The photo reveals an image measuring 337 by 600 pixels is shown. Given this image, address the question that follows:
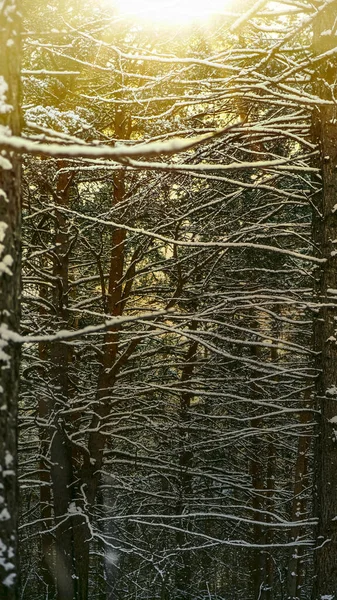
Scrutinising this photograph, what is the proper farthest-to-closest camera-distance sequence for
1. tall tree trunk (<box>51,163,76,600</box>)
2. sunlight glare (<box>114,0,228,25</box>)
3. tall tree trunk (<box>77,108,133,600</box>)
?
tall tree trunk (<box>77,108,133,600</box>)
tall tree trunk (<box>51,163,76,600</box>)
sunlight glare (<box>114,0,228,25</box>)

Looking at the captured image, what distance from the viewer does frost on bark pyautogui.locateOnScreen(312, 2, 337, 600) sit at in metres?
5.08

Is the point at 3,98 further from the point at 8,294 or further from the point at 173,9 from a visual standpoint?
the point at 173,9

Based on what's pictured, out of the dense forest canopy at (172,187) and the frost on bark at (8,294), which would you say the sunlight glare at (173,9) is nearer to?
the dense forest canopy at (172,187)

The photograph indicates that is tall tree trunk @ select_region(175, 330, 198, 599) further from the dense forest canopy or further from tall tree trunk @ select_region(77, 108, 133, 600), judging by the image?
tall tree trunk @ select_region(77, 108, 133, 600)

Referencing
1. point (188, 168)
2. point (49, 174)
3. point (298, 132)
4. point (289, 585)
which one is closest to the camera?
point (188, 168)

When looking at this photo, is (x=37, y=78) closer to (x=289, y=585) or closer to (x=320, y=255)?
(x=320, y=255)

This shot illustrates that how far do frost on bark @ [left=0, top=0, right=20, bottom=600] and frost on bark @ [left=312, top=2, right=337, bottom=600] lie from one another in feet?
10.8

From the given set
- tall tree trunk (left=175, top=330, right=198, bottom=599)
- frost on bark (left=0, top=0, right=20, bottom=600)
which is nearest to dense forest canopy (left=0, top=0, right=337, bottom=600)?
frost on bark (left=0, top=0, right=20, bottom=600)

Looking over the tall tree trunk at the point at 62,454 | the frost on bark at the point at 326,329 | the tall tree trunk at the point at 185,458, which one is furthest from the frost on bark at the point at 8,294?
the tall tree trunk at the point at 62,454

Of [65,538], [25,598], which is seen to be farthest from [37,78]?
[25,598]

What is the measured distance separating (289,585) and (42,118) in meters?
11.8

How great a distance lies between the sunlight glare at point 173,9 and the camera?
4.63 metres

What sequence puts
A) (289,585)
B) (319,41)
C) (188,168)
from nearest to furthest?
1. (188,168)
2. (319,41)
3. (289,585)

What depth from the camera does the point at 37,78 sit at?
793 cm
